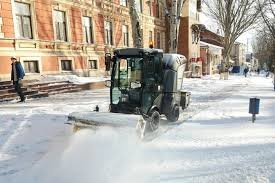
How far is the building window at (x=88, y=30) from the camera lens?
21.7 metres

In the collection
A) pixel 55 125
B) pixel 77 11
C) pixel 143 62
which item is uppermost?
pixel 77 11

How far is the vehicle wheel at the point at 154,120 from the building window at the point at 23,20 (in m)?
11.5

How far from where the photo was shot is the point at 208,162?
17.1 feet

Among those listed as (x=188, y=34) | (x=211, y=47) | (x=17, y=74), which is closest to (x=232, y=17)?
(x=188, y=34)

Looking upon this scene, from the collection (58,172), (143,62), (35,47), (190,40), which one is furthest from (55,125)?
(190,40)

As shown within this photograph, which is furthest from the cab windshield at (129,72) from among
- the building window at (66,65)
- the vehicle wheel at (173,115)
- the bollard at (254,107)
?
the building window at (66,65)

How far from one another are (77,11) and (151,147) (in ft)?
54.8

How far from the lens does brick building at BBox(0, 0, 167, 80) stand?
15555 mm

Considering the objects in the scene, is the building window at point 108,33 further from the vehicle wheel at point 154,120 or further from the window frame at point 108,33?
Answer: the vehicle wheel at point 154,120

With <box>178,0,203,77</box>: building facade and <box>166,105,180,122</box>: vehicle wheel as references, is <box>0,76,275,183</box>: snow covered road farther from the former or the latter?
<box>178,0,203,77</box>: building facade

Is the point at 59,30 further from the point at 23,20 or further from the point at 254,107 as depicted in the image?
the point at 254,107

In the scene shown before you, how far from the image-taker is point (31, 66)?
55.6ft

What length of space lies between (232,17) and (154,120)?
26.9 meters

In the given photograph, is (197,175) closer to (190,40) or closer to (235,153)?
(235,153)
